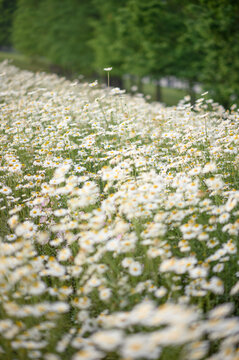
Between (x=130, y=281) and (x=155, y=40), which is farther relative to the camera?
(x=155, y=40)

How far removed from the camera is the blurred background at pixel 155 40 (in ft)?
43.0

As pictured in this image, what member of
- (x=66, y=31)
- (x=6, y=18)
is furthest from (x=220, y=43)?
(x=6, y=18)

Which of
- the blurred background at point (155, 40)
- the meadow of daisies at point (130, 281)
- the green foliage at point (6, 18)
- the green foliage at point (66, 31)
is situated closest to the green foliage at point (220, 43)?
the blurred background at point (155, 40)

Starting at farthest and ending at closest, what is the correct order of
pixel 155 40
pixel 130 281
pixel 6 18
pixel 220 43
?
pixel 6 18
pixel 155 40
pixel 220 43
pixel 130 281

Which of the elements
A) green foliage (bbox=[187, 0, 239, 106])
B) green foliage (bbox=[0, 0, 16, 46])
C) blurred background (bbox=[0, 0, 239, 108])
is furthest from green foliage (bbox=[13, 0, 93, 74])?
green foliage (bbox=[187, 0, 239, 106])

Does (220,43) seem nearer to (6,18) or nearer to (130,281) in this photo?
(130,281)

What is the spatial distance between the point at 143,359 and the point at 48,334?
2.40ft

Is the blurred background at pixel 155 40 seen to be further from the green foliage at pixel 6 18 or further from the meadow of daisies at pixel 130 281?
the green foliage at pixel 6 18

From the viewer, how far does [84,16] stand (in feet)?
67.8

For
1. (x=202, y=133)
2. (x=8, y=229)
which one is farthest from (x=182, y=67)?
(x=8, y=229)

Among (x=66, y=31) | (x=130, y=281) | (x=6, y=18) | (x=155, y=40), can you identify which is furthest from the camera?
(x=6, y=18)

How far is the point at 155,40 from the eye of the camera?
15.3 meters

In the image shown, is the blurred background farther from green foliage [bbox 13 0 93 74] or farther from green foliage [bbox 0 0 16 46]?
green foliage [bbox 0 0 16 46]

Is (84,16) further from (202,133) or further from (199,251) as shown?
(199,251)
